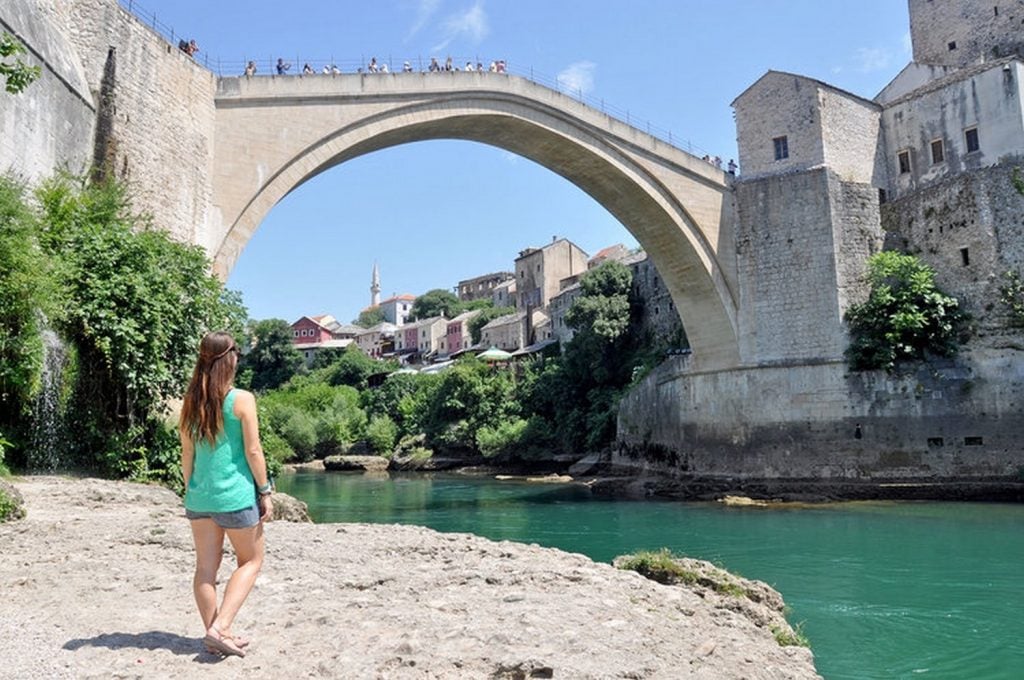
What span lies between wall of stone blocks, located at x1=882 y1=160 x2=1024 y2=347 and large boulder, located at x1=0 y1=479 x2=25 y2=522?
18.2 metres

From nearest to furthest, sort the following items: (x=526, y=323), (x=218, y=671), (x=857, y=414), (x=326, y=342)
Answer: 1. (x=218, y=671)
2. (x=857, y=414)
3. (x=526, y=323)
4. (x=326, y=342)

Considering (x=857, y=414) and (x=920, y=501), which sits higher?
(x=857, y=414)

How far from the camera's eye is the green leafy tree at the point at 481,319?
6231cm

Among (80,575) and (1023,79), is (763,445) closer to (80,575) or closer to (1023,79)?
(1023,79)

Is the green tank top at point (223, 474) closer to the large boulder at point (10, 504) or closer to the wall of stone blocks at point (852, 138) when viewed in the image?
the large boulder at point (10, 504)

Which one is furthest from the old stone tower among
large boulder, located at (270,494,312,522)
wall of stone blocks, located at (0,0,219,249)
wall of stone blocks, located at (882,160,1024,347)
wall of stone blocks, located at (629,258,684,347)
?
wall of stone blocks, located at (0,0,219,249)

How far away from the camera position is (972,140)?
19641 mm

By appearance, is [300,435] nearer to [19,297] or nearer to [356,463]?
[356,463]

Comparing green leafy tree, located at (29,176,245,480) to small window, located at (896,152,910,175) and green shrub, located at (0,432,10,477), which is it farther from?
small window, located at (896,152,910,175)

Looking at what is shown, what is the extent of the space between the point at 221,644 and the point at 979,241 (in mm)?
19139

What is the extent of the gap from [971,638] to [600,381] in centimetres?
2436

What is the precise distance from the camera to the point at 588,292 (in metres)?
33.7

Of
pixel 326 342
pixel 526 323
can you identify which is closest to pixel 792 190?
pixel 526 323

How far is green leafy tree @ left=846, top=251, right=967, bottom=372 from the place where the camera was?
17.9m
